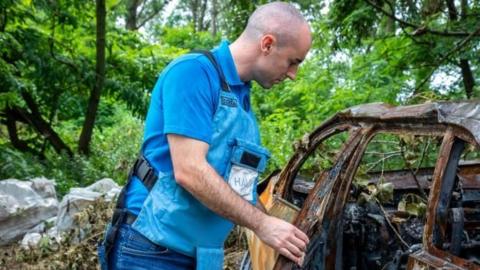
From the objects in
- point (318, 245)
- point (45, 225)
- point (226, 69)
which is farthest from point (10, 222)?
point (226, 69)

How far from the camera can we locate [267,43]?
2.12 meters

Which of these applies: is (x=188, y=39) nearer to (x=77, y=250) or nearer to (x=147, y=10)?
(x=147, y=10)

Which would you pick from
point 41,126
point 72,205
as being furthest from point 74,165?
point 72,205

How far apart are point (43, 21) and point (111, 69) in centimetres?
134

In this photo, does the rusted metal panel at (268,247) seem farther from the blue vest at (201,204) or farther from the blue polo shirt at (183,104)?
the blue polo shirt at (183,104)

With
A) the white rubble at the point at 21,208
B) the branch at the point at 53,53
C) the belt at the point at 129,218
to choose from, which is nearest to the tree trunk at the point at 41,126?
the branch at the point at 53,53

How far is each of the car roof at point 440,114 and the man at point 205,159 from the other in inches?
23.5

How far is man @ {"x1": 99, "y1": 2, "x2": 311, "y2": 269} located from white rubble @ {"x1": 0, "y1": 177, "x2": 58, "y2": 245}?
198 inches

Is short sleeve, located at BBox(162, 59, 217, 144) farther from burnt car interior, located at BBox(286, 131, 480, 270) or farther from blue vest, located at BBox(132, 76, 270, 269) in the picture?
burnt car interior, located at BBox(286, 131, 480, 270)

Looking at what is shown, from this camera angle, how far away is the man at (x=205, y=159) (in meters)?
1.98

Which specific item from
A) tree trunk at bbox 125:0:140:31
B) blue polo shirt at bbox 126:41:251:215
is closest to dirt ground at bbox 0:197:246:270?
blue polo shirt at bbox 126:41:251:215

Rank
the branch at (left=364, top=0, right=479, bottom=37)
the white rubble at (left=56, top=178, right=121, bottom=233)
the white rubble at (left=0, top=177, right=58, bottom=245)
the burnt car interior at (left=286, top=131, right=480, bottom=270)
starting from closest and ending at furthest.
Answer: the burnt car interior at (left=286, top=131, right=480, bottom=270) < the white rubble at (left=56, top=178, right=121, bottom=233) < the white rubble at (left=0, top=177, right=58, bottom=245) < the branch at (left=364, top=0, right=479, bottom=37)

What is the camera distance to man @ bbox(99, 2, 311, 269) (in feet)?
6.49

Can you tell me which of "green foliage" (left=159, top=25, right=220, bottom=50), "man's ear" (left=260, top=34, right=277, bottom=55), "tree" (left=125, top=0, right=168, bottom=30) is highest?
"tree" (left=125, top=0, right=168, bottom=30)
